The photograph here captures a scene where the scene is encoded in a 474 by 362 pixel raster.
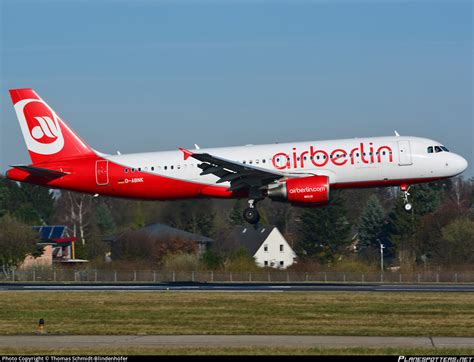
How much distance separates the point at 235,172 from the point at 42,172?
1129cm

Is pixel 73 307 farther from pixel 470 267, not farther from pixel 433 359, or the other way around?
pixel 470 267

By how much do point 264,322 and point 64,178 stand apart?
24741mm

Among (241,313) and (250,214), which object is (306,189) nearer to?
(250,214)

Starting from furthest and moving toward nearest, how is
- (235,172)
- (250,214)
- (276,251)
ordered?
(276,251) < (250,214) < (235,172)

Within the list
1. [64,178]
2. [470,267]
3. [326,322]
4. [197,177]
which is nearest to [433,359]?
[326,322]

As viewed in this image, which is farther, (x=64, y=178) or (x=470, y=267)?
(x=470, y=267)

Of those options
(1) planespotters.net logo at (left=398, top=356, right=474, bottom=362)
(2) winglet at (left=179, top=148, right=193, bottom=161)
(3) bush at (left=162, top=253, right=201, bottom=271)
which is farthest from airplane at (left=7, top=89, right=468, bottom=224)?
(1) planespotters.net logo at (left=398, top=356, right=474, bottom=362)

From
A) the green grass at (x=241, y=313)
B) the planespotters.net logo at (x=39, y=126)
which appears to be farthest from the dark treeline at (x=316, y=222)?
the green grass at (x=241, y=313)

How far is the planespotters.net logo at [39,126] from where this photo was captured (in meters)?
56.2

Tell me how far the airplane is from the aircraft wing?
0.05 metres

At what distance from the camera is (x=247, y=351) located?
25.5m

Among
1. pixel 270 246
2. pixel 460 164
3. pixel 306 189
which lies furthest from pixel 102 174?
pixel 270 246

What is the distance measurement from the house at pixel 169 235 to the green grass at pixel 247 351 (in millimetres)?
43289

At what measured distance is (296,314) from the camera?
118ft
